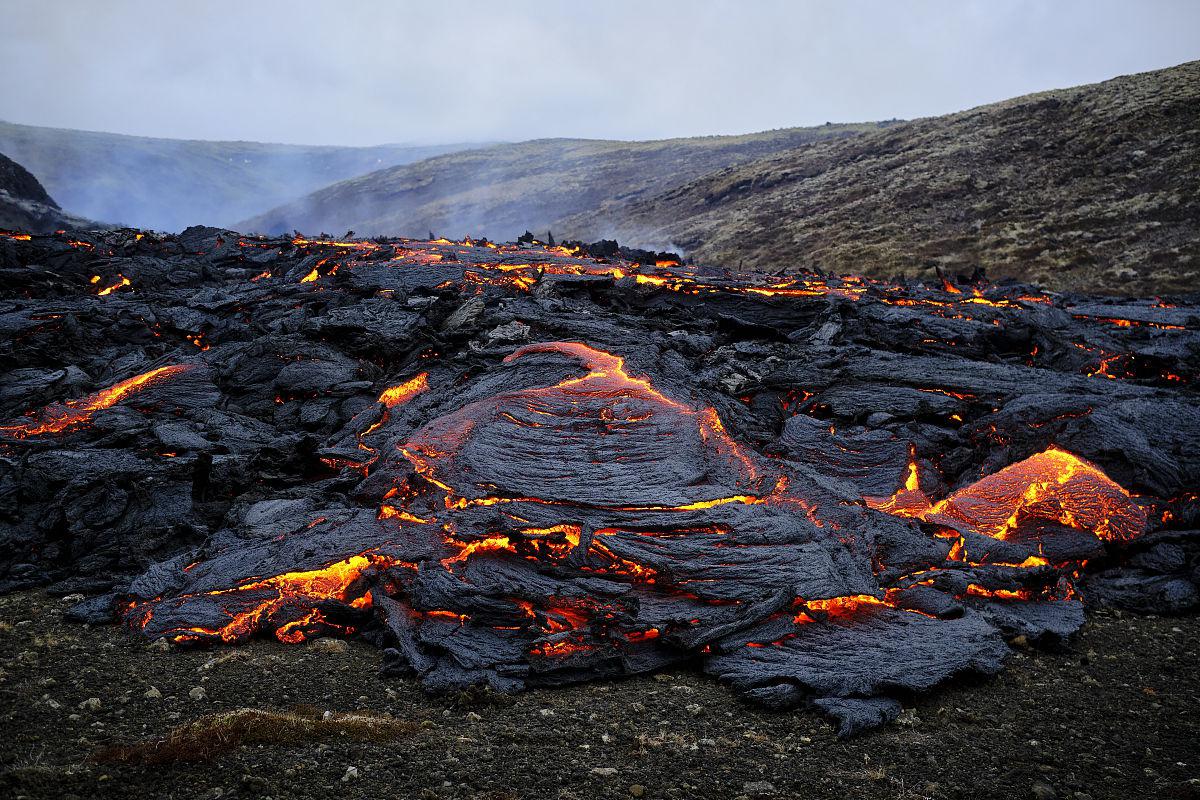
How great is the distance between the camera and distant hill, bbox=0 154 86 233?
26.8m

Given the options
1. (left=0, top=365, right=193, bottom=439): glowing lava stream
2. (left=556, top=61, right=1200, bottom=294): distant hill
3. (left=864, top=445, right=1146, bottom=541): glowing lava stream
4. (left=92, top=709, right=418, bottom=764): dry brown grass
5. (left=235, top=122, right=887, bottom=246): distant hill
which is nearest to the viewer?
(left=92, top=709, right=418, bottom=764): dry brown grass

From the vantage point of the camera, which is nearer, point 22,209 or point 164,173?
point 22,209

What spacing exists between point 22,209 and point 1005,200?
44.7 metres

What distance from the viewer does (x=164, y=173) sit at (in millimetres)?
86000

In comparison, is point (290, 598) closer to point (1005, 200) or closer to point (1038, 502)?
point (1038, 502)

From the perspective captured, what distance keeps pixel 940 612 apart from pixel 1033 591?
4.38 feet

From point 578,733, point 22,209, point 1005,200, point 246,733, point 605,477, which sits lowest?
point 578,733

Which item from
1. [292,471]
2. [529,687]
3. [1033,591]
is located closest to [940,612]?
[1033,591]

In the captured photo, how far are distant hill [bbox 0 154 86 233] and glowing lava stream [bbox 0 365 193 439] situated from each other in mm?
21869

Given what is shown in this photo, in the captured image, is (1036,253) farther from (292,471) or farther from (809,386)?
(292,471)

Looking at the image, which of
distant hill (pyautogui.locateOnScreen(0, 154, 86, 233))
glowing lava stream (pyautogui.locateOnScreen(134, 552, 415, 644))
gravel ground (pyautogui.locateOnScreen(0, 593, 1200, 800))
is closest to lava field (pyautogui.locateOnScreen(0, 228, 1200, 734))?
glowing lava stream (pyautogui.locateOnScreen(134, 552, 415, 644))

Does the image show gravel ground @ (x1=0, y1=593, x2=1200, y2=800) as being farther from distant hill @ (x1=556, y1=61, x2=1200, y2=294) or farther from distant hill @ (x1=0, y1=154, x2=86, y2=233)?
distant hill @ (x1=0, y1=154, x2=86, y2=233)

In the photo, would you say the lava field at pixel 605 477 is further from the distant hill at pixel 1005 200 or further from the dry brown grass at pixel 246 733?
the distant hill at pixel 1005 200

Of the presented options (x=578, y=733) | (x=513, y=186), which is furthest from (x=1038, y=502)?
(x=513, y=186)
